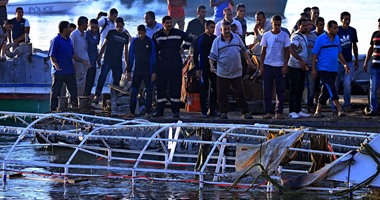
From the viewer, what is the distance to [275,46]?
19.5m

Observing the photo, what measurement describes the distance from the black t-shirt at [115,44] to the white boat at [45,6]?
48823mm

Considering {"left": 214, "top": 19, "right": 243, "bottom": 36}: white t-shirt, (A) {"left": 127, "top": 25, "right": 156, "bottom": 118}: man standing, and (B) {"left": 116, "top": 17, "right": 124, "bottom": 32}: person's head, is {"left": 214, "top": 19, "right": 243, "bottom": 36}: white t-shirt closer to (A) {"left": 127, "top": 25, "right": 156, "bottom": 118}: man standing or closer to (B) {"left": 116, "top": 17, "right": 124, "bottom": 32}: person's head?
(A) {"left": 127, "top": 25, "right": 156, "bottom": 118}: man standing

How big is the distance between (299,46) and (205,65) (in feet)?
5.74

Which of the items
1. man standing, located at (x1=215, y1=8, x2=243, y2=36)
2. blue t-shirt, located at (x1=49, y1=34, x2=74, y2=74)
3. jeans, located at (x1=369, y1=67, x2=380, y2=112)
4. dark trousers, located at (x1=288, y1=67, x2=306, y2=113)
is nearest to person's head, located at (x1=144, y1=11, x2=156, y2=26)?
man standing, located at (x1=215, y1=8, x2=243, y2=36)

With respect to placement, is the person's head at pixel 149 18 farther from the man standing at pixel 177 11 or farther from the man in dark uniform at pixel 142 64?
the man standing at pixel 177 11

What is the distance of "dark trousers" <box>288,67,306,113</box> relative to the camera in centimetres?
2016

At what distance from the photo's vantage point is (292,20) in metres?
62.1

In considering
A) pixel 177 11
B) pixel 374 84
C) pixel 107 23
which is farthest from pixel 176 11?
pixel 374 84

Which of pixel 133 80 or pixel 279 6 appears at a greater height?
pixel 279 6

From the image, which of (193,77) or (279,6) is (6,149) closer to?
(193,77)

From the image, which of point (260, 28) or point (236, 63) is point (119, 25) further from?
point (236, 63)

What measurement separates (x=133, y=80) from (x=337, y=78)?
376cm

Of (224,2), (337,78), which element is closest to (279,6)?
(224,2)

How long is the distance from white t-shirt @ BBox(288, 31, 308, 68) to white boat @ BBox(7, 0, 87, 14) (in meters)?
51.5
